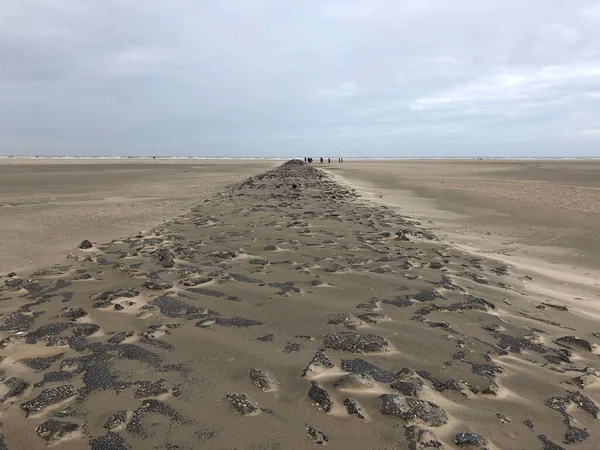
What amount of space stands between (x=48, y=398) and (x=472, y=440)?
2615 millimetres

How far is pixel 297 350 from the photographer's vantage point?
131 inches

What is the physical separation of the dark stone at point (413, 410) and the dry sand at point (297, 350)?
11 millimetres

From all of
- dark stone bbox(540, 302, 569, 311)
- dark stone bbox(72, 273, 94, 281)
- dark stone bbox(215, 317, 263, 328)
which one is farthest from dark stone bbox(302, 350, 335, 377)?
dark stone bbox(72, 273, 94, 281)

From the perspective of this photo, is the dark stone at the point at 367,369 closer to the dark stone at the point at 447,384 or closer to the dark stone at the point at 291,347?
the dark stone at the point at 447,384

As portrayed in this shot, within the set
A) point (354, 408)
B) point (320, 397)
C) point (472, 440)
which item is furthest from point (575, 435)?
point (320, 397)

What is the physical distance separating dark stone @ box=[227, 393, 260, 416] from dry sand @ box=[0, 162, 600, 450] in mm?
13

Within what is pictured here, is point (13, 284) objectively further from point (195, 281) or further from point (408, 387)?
point (408, 387)

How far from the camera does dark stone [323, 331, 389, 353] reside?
338cm

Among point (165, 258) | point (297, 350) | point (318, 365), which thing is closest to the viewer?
point (318, 365)

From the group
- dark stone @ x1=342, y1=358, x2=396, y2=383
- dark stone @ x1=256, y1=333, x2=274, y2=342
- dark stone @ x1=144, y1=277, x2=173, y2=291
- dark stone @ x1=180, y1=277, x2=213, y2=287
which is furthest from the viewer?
dark stone @ x1=180, y1=277, x2=213, y2=287

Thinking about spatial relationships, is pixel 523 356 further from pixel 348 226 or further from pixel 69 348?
pixel 348 226

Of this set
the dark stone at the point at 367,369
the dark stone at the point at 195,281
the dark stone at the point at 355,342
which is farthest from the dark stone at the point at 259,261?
the dark stone at the point at 367,369

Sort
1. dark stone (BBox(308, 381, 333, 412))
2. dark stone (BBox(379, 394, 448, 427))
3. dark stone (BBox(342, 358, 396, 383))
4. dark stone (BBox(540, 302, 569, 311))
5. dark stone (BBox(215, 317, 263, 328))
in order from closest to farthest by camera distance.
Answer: dark stone (BBox(379, 394, 448, 427)) → dark stone (BBox(308, 381, 333, 412)) → dark stone (BBox(342, 358, 396, 383)) → dark stone (BBox(215, 317, 263, 328)) → dark stone (BBox(540, 302, 569, 311))

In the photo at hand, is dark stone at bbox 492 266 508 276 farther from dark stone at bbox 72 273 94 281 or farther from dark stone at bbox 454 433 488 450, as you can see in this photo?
dark stone at bbox 72 273 94 281
